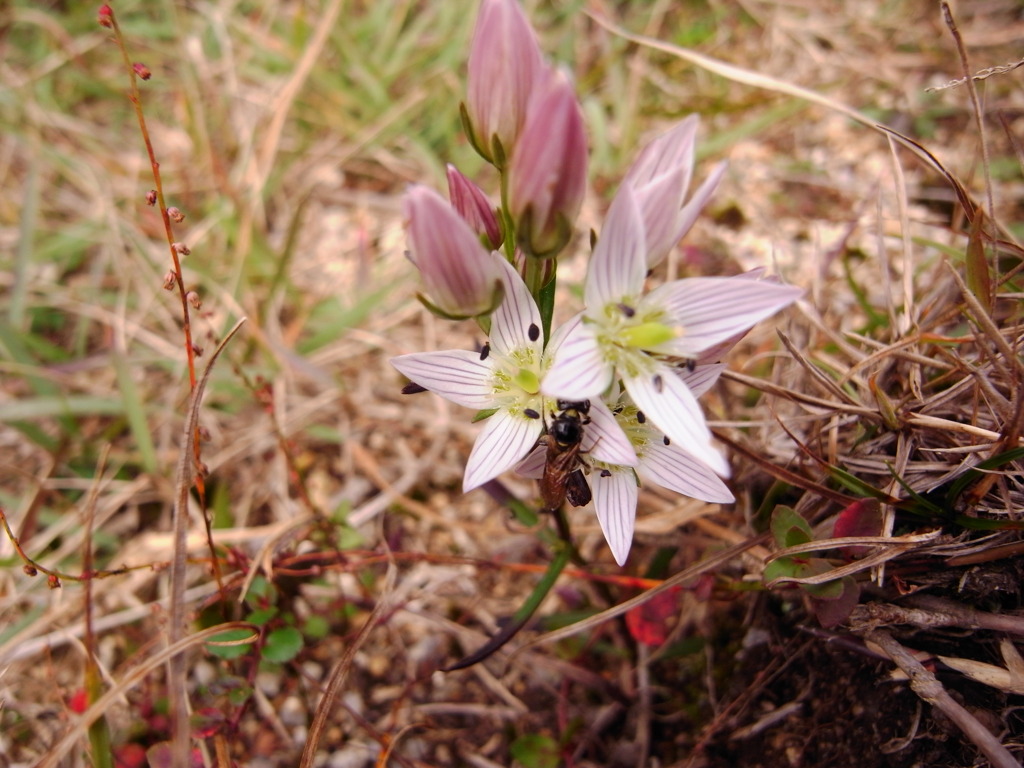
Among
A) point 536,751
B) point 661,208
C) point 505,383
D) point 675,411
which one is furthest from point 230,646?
point 661,208

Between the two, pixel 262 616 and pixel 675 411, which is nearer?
pixel 675 411

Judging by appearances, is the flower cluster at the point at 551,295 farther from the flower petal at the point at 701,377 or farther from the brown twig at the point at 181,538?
the brown twig at the point at 181,538

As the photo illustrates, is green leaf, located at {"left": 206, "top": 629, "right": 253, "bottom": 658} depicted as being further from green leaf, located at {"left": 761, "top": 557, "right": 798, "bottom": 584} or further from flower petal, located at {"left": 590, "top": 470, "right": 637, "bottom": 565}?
green leaf, located at {"left": 761, "top": 557, "right": 798, "bottom": 584}

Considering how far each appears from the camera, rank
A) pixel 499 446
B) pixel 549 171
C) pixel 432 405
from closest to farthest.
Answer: pixel 549 171
pixel 499 446
pixel 432 405

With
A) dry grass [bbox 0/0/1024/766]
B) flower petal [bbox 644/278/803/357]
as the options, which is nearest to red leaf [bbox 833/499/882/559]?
dry grass [bbox 0/0/1024/766]

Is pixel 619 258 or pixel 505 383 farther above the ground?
pixel 619 258

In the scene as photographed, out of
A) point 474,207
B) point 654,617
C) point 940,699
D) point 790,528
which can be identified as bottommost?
point 654,617

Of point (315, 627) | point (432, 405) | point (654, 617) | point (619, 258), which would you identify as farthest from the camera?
point (432, 405)

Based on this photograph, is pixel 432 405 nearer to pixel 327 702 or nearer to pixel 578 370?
pixel 327 702
